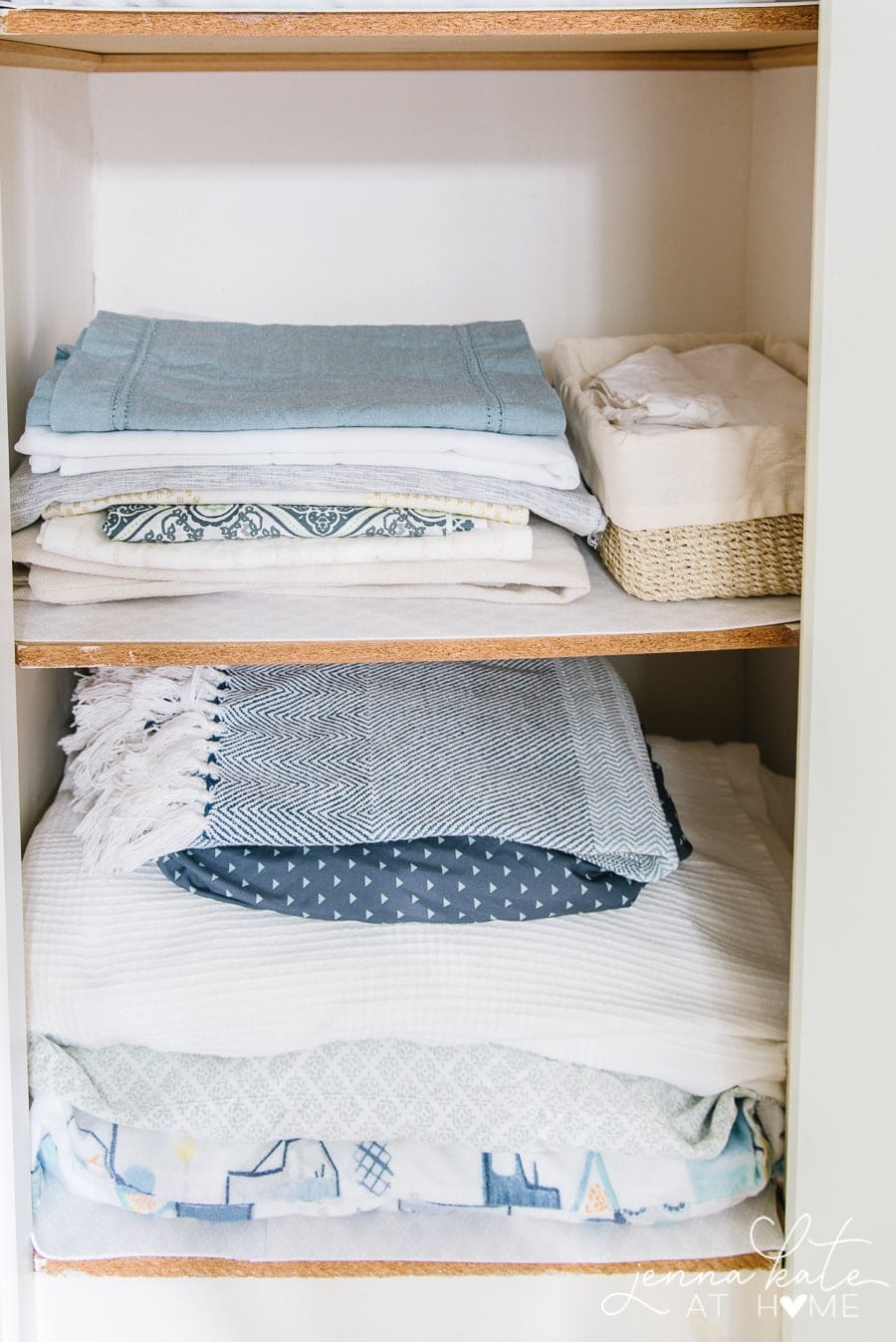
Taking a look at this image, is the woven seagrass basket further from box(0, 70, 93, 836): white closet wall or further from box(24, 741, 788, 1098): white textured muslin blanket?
box(0, 70, 93, 836): white closet wall

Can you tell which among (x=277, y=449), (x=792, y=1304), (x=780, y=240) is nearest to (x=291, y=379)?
(x=277, y=449)

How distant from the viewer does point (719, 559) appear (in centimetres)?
103

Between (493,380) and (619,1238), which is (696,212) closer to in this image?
(493,380)

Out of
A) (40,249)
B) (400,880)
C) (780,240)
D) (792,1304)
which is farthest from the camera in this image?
(780,240)

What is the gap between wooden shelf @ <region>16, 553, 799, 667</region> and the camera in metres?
0.97

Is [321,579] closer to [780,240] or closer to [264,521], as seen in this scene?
[264,521]

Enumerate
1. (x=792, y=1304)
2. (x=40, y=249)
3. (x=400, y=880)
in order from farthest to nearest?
1. (x=40, y=249)
2. (x=400, y=880)
3. (x=792, y=1304)

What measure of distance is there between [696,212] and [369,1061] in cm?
95

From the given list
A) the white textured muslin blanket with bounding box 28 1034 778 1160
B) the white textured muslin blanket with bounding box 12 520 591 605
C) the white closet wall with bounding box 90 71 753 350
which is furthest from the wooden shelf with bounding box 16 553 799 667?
the white closet wall with bounding box 90 71 753 350

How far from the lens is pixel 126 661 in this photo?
3.20ft

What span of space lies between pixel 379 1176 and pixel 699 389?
0.68 metres

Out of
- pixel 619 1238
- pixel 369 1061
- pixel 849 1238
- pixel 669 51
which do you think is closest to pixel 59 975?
pixel 369 1061

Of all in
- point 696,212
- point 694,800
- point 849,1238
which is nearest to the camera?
point 849,1238

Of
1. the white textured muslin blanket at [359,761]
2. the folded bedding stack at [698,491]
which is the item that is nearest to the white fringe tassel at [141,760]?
the white textured muslin blanket at [359,761]
